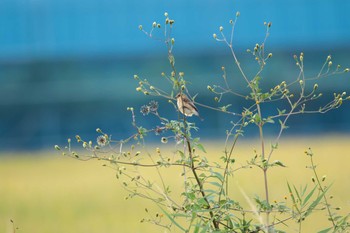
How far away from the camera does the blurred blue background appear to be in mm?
21406

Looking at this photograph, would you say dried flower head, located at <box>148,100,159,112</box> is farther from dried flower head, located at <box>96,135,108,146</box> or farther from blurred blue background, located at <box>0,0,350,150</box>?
blurred blue background, located at <box>0,0,350,150</box>

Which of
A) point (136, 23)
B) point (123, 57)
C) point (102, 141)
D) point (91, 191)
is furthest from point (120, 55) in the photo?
point (102, 141)

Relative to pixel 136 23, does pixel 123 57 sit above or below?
below

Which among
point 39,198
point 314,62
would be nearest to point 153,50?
point 314,62

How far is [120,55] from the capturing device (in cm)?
2291

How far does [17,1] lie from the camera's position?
23.7m

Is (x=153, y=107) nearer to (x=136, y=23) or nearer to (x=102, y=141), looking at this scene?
(x=102, y=141)

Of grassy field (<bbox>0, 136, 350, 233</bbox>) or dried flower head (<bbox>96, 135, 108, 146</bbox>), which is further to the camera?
grassy field (<bbox>0, 136, 350, 233</bbox>)

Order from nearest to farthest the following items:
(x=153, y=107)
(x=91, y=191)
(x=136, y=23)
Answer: (x=153, y=107) < (x=91, y=191) < (x=136, y=23)

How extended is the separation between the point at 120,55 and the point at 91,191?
45.2ft

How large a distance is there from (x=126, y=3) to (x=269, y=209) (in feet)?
68.6

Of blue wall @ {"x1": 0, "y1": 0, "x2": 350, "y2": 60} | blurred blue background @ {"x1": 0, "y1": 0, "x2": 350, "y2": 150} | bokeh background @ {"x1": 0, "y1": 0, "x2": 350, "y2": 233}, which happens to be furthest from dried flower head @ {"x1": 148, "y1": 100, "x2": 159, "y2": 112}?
blue wall @ {"x1": 0, "y1": 0, "x2": 350, "y2": 60}

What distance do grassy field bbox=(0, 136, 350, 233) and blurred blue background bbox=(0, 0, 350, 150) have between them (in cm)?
781

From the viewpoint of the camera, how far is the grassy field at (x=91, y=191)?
634cm
